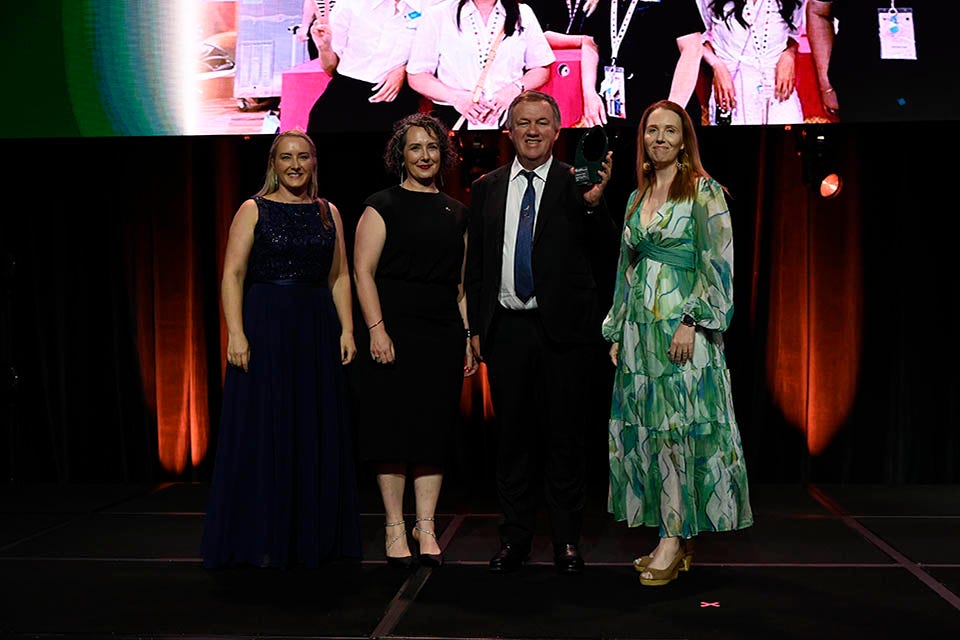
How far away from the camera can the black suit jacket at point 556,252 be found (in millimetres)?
3213

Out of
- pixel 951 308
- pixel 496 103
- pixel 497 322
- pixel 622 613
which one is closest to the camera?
pixel 622 613

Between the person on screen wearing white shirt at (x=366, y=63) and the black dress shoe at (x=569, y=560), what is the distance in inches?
81.3

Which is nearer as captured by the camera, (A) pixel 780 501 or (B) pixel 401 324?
(B) pixel 401 324

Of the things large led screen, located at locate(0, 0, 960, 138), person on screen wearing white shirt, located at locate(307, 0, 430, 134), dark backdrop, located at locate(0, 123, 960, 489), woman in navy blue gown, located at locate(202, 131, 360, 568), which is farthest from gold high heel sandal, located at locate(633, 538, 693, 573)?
person on screen wearing white shirt, located at locate(307, 0, 430, 134)

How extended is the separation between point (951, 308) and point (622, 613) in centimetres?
295

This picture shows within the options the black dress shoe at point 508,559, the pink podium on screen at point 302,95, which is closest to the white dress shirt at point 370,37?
the pink podium on screen at point 302,95

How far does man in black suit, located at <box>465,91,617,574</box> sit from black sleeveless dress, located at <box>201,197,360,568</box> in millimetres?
558

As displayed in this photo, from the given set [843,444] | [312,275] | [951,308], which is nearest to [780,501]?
[843,444]

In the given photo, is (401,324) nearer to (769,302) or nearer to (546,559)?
(546,559)

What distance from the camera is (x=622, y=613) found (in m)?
2.84

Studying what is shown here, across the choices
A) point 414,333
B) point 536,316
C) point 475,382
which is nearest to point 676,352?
point 536,316

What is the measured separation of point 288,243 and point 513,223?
733 mm

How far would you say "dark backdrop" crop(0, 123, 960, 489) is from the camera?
4.95 metres

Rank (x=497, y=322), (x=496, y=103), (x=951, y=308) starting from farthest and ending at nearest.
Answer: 1. (x=951, y=308)
2. (x=496, y=103)
3. (x=497, y=322)
